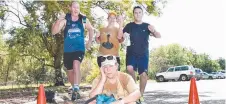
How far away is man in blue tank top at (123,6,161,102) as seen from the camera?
6.05 metres

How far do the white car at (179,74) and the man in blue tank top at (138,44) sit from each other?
27338 mm

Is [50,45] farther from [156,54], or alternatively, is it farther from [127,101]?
[156,54]

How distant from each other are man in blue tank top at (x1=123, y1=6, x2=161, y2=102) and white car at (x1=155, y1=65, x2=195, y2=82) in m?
27.3

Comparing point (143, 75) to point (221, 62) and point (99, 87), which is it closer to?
point (99, 87)

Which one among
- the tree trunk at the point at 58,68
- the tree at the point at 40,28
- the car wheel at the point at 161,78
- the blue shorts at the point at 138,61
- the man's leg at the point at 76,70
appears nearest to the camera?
the man's leg at the point at 76,70

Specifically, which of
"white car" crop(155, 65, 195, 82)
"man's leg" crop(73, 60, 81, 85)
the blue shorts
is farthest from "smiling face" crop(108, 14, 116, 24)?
"white car" crop(155, 65, 195, 82)

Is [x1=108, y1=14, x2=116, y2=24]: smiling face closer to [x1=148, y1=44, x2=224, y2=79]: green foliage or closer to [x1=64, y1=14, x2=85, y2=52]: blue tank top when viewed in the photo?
[x1=64, y1=14, x2=85, y2=52]: blue tank top

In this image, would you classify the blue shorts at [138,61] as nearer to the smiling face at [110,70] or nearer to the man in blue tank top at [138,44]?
the man in blue tank top at [138,44]

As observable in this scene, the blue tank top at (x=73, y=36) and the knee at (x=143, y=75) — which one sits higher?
the blue tank top at (x=73, y=36)

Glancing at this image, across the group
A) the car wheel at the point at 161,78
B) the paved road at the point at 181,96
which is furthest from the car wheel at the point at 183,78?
the paved road at the point at 181,96

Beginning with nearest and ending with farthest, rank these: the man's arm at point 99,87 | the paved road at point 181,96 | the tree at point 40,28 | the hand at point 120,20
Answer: the man's arm at point 99,87 → the hand at point 120,20 → the paved road at point 181,96 → the tree at point 40,28

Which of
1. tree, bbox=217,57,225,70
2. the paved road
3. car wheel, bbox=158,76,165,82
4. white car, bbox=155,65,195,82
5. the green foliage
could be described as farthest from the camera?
tree, bbox=217,57,225,70

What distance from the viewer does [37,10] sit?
1838 centimetres

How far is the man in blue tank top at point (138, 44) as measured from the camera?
19.9 feet
